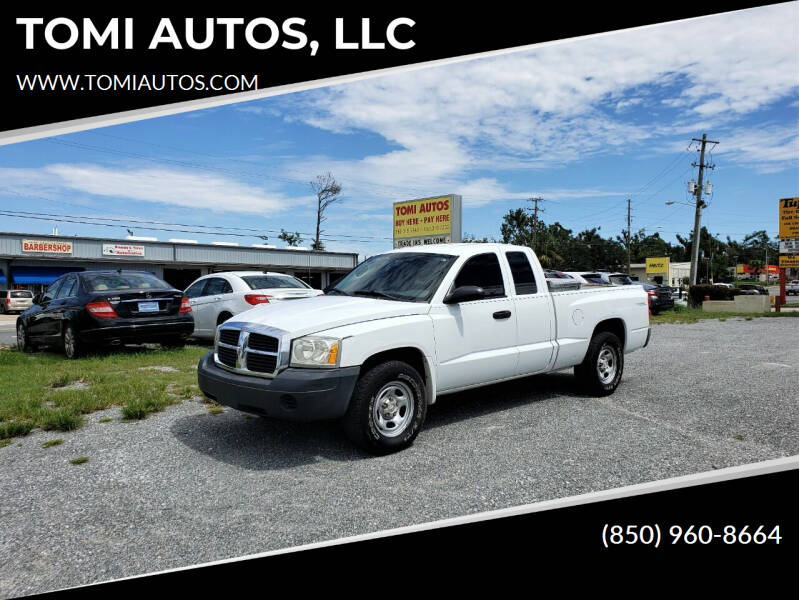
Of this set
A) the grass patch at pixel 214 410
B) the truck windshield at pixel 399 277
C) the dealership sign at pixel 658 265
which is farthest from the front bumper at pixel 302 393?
the dealership sign at pixel 658 265

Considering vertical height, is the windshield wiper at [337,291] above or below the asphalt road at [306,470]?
above

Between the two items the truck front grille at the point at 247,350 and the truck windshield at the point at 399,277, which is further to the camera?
the truck windshield at the point at 399,277

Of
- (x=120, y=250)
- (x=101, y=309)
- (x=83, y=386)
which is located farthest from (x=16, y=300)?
(x=83, y=386)

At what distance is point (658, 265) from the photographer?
67875mm

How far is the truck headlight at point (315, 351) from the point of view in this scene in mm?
4328

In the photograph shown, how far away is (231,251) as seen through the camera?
1833 inches

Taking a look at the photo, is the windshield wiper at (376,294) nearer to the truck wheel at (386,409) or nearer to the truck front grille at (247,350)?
the truck wheel at (386,409)

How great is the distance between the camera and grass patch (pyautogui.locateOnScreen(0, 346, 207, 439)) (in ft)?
18.1

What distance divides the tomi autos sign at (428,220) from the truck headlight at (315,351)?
66.7ft

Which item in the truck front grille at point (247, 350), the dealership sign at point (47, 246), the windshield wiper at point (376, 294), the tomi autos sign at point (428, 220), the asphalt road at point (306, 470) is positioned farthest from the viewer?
the dealership sign at point (47, 246)

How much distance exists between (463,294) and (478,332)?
1.63 ft

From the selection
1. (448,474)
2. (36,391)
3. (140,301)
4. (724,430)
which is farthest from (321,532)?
(140,301)

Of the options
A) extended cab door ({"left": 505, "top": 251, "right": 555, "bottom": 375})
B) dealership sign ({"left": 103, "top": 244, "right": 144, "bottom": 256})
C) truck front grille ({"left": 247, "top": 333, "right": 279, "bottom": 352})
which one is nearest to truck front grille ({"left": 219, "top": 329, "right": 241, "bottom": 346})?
truck front grille ({"left": 247, "top": 333, "right": 279, "bottom": 352})

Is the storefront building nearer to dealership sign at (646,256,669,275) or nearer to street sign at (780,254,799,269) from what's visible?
street sign at (780,254,799,269)
